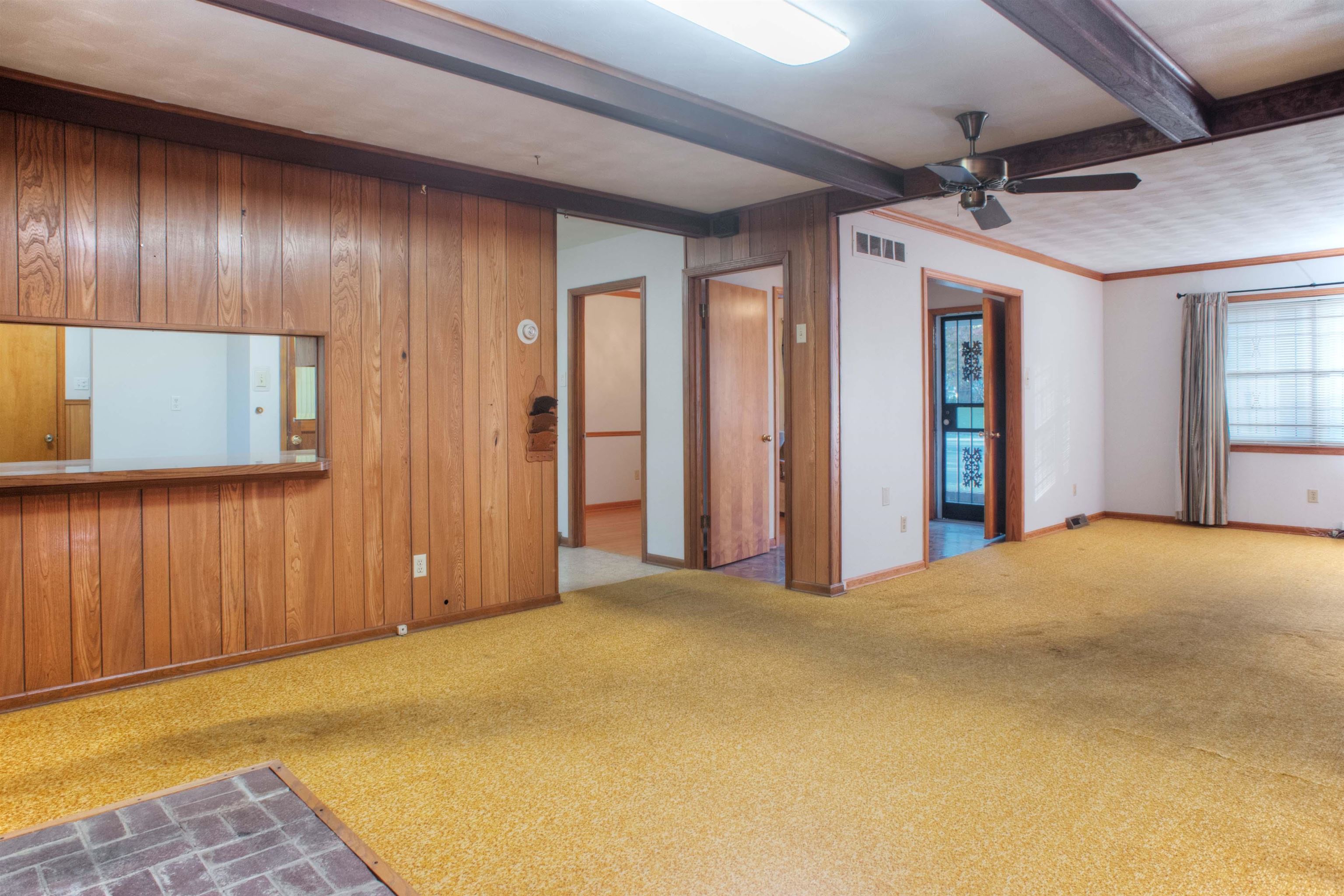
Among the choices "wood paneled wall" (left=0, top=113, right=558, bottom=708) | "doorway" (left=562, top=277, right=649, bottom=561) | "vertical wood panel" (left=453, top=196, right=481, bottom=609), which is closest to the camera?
"wood paneled wall" (left=0, top=113, right=558, bottom=708)

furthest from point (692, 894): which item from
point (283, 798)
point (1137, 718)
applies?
point (1137, 718)

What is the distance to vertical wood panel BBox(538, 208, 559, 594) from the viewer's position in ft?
14.8

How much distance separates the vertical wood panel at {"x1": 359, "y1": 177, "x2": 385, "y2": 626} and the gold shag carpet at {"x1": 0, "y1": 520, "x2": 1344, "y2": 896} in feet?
1.15

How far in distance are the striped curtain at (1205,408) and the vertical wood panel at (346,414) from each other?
7221mm

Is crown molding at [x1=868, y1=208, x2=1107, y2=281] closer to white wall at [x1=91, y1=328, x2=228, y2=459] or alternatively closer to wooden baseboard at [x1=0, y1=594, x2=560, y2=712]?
wooden baseboard at [x1=0, y1=594, x2=560, y2=712]

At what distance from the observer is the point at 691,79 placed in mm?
3064

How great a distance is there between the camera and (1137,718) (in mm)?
2855

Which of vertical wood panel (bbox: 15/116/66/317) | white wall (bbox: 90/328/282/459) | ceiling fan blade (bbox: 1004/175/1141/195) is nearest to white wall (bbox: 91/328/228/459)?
white wall (bbox: 90/328/282/459)

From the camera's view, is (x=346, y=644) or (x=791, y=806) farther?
(x=346, y=644)

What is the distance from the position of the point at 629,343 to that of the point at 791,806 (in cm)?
703

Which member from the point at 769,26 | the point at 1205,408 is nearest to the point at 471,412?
the point at 769,26

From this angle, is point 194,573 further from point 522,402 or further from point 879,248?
point 879,248

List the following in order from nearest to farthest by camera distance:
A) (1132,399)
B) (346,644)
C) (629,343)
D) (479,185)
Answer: (346,644) → (479,185) → (1132,399) → (629,343)

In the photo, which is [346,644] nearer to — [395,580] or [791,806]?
[395,580]
